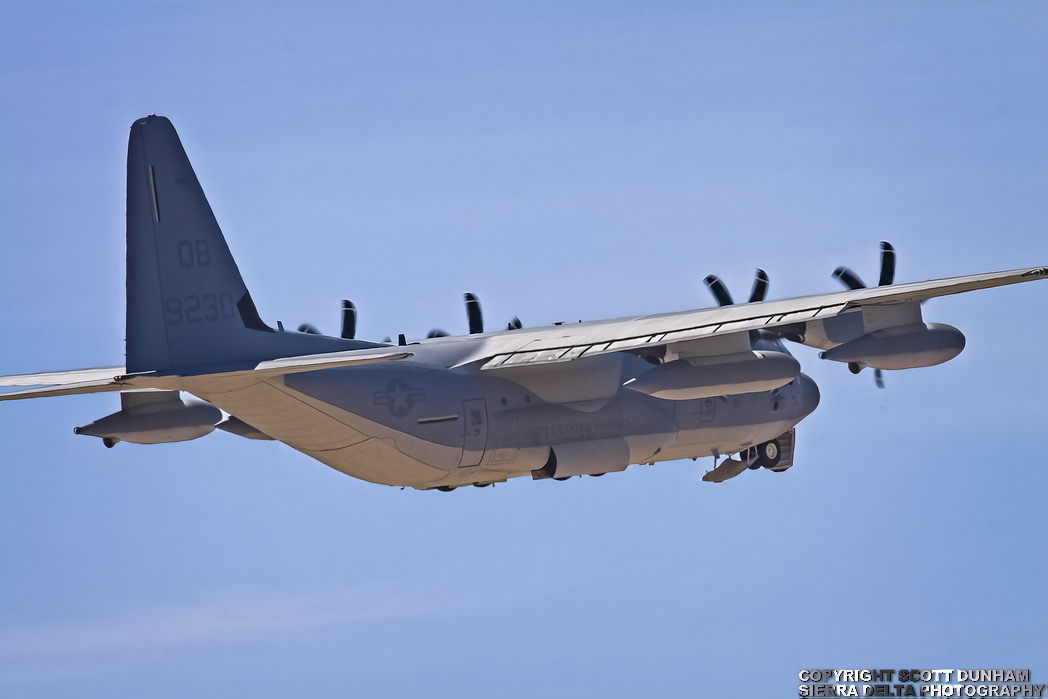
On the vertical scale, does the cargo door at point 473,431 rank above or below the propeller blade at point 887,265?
below

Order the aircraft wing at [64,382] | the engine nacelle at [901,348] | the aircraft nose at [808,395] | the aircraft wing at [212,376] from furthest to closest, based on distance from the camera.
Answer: the aircraft nose at [808,395], the engine nacelle at [901,348], the aircraft wing at [212,376], the aircraft wing at [64,382]

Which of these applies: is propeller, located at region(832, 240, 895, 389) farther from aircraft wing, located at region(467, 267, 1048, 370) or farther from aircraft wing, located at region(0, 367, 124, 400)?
aircraft wing, located at region(0, 367, 124, 400)

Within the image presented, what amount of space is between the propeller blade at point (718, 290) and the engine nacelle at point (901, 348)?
135 inches

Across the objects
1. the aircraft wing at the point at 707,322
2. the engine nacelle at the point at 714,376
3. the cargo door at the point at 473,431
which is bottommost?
the cargo door at the point at 473,431

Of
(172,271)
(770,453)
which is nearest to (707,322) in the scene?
(770,453)

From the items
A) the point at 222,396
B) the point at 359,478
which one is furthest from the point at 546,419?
the point at 222,396

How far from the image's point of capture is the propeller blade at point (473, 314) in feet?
125

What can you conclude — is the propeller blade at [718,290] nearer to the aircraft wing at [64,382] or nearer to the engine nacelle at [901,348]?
the engine nacelle at [901,348]

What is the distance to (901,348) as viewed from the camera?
1377 inches

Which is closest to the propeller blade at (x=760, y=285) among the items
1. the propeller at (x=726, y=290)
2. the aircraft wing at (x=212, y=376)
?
the propeller at (x=726, y=290)

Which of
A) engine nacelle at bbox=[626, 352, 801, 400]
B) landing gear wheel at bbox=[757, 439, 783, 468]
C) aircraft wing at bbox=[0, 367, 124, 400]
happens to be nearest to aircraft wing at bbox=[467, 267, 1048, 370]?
engine nacelle at bbox=[626, 352, 801, 400]

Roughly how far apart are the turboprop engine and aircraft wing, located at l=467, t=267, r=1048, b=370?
5.65 meters

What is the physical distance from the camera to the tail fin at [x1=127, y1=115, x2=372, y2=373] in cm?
3181

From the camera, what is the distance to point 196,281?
32250 millimetres
